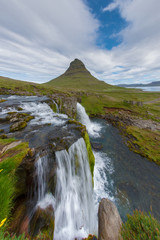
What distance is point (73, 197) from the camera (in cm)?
782

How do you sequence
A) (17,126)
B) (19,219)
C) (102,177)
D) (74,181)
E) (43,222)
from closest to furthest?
1. (19,219)
2. (43,222)
3. (74,181)
4. (17,126)
5. (102,177)

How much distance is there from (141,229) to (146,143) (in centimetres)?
2156

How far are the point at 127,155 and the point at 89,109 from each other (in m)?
30.1

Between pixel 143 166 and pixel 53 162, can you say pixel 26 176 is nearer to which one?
pixel 53 162

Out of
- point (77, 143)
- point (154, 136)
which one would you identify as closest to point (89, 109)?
point (154, 136)

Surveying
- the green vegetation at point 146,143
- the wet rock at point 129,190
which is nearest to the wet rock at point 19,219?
the wet rock at point 129,190

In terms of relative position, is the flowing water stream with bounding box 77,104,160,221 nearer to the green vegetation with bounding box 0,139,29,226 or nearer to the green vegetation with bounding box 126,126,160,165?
the green vegetation with bounding box 126,126,160,165

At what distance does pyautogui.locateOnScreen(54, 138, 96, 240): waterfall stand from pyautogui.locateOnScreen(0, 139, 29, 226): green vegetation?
2741 millimetres

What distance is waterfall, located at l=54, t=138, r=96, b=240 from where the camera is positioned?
6786mm

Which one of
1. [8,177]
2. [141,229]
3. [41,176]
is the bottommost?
[41,176]

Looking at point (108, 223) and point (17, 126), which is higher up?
point (17, 126)

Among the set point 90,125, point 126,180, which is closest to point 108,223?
point 126,180

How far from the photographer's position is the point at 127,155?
17594mm

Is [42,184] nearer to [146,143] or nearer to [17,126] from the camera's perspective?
[17,126]
